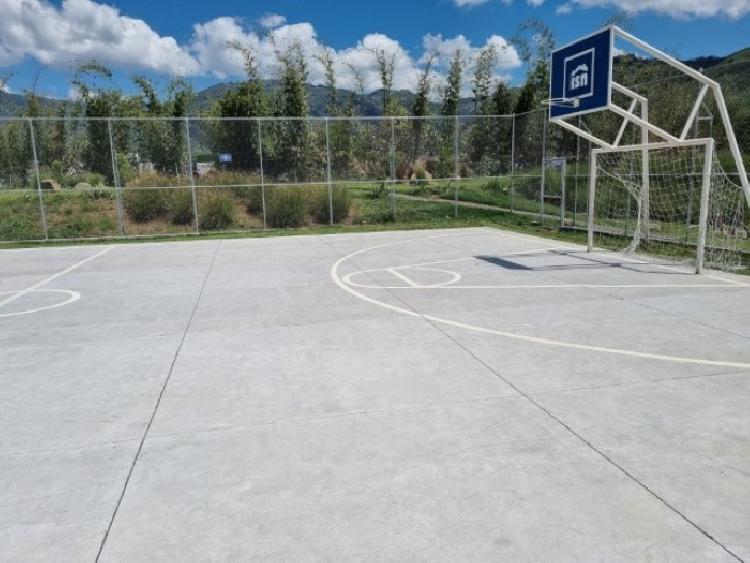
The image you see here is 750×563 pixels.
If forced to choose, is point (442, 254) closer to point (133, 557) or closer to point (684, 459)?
point (684, 459)

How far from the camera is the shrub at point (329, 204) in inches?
703

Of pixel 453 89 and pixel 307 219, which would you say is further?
pixel 453 89

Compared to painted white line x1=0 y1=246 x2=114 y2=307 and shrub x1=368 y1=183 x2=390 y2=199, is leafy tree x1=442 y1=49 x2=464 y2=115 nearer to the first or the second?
shrub x1=368 y1=183 x2=390 y2=199

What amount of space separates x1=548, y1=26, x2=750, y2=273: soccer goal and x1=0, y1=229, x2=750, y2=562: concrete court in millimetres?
3259

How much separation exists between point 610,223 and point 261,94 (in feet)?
56.4

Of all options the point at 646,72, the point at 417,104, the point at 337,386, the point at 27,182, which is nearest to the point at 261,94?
the point at 417,104

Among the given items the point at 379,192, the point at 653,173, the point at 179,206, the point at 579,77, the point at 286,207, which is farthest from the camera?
the point at 379,192

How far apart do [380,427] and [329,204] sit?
14431mm

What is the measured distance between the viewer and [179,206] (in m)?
17.0

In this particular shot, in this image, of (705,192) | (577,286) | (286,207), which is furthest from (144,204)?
(705,192)

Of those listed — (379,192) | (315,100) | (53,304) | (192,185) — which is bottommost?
(53,304)

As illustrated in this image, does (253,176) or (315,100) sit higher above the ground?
(315,100)

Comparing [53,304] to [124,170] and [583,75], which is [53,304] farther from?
[124,170]

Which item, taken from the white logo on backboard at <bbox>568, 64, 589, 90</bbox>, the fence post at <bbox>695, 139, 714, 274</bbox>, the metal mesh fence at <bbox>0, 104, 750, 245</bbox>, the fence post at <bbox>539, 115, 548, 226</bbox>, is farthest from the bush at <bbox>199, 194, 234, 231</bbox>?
the fence post at <bbox>695, 139, 714, 274</bbox>
